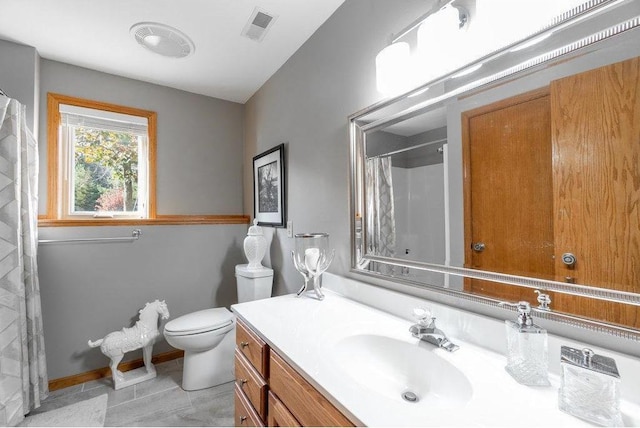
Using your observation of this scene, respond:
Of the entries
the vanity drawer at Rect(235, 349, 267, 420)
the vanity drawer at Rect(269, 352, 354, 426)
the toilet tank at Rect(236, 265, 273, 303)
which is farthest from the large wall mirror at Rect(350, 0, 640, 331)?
the toilet tank at Rect(236, 265, 273, 303)

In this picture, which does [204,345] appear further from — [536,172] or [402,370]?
[536,172]

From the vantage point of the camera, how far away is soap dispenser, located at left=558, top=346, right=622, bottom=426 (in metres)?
0.51

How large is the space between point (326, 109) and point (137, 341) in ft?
6.71

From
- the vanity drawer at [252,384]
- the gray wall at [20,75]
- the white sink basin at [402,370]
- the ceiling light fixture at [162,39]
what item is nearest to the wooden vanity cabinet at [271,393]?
the vanity drawer at [252,384]

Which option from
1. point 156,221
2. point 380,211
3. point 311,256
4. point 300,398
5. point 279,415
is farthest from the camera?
point 156,221

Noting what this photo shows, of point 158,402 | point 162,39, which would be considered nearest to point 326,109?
point 162,39

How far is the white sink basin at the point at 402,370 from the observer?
74 cm

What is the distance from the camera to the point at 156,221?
7.49 feet

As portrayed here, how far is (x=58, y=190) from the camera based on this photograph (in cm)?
204

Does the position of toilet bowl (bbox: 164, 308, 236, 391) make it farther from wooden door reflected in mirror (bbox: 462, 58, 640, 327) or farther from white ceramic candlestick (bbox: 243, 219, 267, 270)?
wooden door reflected in mirror (bbox: 462, 58, 640, 327)

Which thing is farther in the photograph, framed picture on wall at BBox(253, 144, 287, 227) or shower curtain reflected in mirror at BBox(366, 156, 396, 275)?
framed picture on wall at BBox(253, 144, 287, 227)

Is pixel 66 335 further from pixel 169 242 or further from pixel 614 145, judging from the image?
pixel 614 145

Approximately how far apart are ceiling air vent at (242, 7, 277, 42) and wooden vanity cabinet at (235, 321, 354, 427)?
1.62 m

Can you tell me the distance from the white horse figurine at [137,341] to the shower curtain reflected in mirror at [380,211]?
1781 millimetres
